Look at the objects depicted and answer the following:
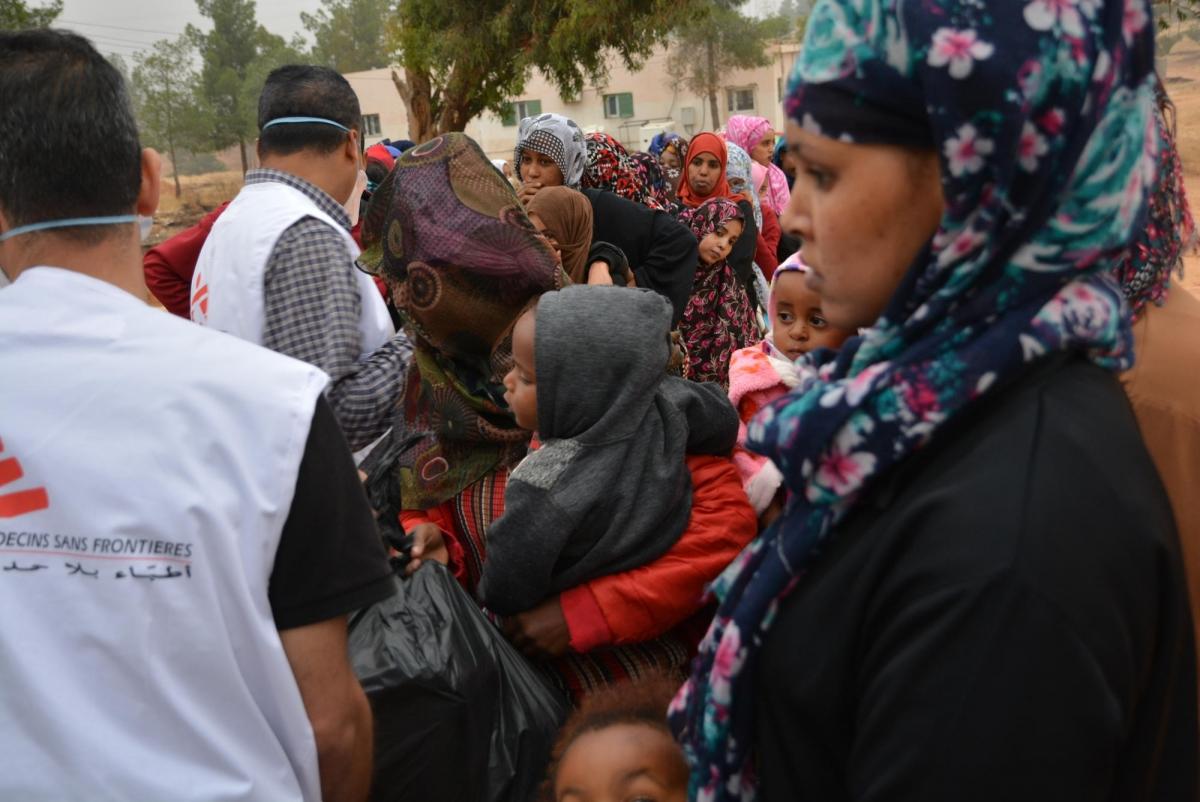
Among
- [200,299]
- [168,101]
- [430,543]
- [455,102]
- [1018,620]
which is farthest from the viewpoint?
[168,101]

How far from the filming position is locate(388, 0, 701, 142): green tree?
19.1 m

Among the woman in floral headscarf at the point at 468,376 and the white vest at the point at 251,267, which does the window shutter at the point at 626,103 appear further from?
the woman in floral headscarf at the point at 468,376

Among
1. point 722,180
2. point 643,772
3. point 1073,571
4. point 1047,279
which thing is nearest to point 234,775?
point 643,772

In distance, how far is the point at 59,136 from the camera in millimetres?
1445

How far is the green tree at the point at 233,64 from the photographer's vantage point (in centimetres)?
6141

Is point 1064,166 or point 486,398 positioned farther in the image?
point 486,398

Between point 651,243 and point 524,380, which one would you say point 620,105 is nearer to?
point 651,243

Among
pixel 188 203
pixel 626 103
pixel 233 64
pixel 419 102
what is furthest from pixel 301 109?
pixel 233 64

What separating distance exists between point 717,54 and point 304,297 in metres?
62.0

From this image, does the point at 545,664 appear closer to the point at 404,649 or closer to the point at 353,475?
the point at 404,649

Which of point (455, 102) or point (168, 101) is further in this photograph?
point (168, 101)

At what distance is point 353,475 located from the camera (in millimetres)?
1487

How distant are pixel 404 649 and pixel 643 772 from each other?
0.52 m

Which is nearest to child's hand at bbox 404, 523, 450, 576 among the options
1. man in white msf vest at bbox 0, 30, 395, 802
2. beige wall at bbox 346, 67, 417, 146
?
man in white msf vest at bbox 0, 30, 395, 802
